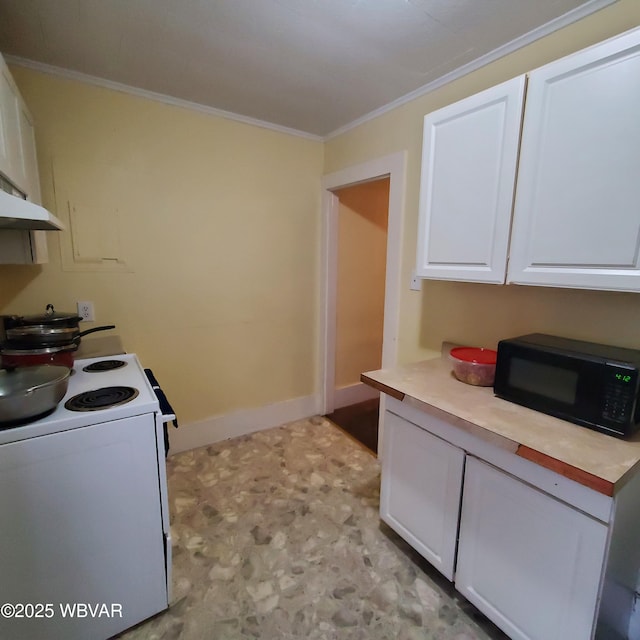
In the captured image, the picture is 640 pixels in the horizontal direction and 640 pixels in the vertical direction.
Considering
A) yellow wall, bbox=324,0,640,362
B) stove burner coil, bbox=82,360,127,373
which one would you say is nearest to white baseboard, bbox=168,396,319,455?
stove burner coil, bbox=82,360,127,373

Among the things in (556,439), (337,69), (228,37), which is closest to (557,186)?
(556,439)

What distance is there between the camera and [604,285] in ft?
3.74

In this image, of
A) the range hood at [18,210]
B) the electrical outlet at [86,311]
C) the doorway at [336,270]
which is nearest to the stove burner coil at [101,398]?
the range hood at [18,210]

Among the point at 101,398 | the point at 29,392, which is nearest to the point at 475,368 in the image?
the point at 101,398

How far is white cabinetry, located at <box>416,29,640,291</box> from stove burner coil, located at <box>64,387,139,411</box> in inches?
58.3

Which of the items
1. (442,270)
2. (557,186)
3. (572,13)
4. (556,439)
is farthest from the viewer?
(442,270)

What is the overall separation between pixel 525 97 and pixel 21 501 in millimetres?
2223

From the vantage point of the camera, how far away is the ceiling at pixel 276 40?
4.47 feet

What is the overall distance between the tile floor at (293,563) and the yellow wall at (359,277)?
1.11 metres

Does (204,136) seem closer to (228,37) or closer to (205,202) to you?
(205,202)

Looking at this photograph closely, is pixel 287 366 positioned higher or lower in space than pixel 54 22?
lower

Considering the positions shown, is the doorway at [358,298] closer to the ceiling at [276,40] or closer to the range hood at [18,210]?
the ceiling at [276,40]

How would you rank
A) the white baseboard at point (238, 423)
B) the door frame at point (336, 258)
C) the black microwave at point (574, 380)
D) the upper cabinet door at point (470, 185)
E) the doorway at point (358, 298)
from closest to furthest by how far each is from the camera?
the black microwave at point (574, 380) → the upper cabinet door at point (470, 185) → the door frame at point (336, 258) → the white baseboard at point (238, 423) → the doorway at point (358, 298)

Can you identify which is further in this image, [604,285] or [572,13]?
[572,13]
